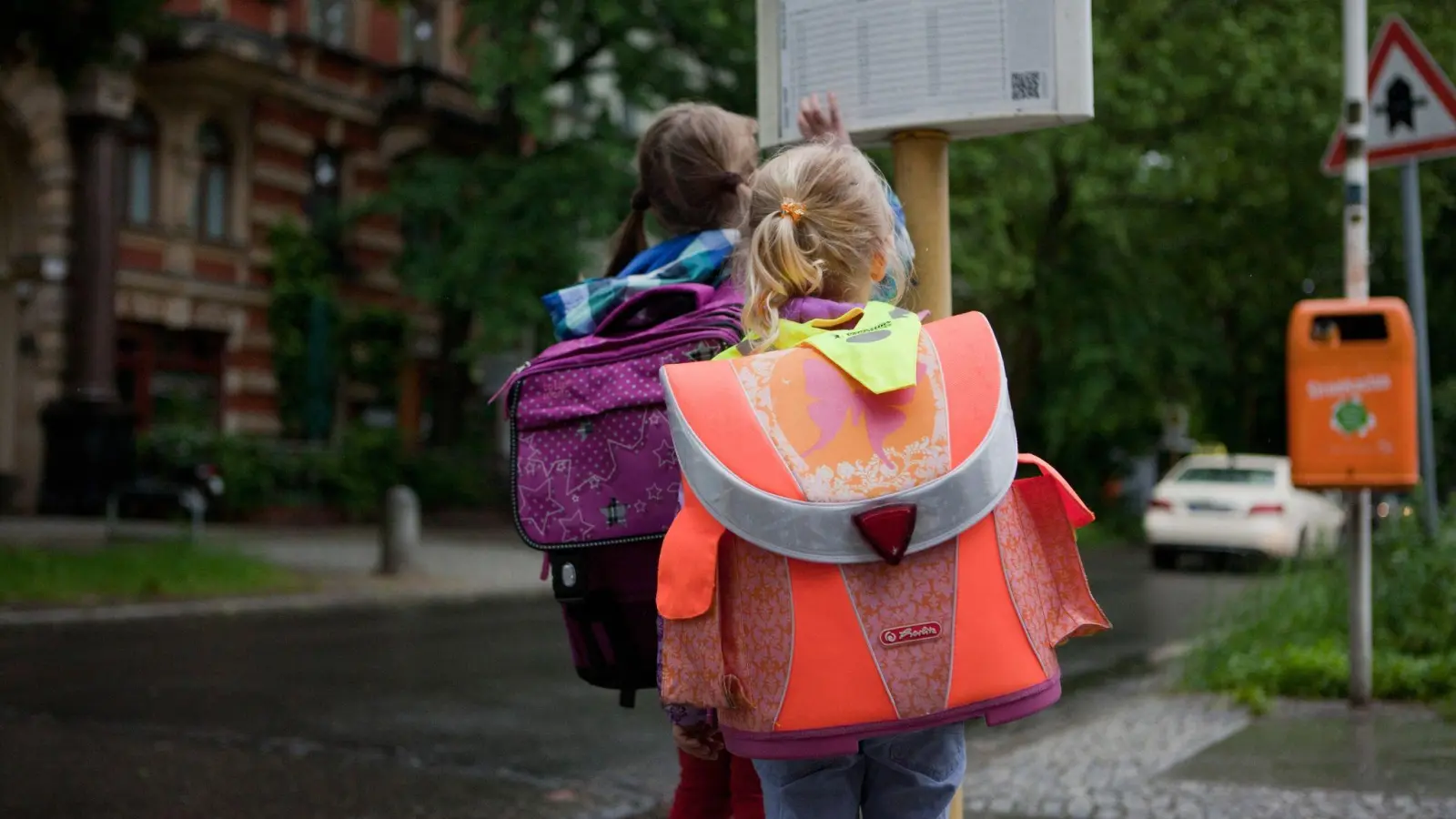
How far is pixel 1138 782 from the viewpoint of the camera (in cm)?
503

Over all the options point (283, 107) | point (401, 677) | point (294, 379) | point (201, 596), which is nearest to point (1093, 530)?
point (294, 379)

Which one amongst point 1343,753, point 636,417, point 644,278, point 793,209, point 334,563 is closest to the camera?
point 793,209

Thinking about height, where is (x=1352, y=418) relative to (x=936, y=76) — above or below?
below

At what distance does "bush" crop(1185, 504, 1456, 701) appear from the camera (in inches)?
256

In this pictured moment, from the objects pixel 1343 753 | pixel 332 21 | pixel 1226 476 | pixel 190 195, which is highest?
pixel 332 21

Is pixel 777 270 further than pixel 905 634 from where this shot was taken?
Yes

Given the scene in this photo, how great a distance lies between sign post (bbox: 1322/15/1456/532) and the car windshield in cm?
1293

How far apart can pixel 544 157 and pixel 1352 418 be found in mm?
15126

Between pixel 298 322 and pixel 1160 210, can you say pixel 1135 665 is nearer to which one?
pixel 1160 210

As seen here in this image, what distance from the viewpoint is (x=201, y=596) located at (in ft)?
38.3

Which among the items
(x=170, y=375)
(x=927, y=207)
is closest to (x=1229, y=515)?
(x=170, y=375)

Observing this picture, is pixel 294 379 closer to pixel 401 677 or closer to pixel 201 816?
pixel 401 677

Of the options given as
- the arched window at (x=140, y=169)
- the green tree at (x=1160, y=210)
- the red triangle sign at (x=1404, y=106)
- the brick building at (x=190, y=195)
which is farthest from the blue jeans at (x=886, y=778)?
the arched window at (x=140, y=169)

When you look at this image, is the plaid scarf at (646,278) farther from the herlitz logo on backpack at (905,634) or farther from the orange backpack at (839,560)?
the herlitz logo on backpack at (905,634)
